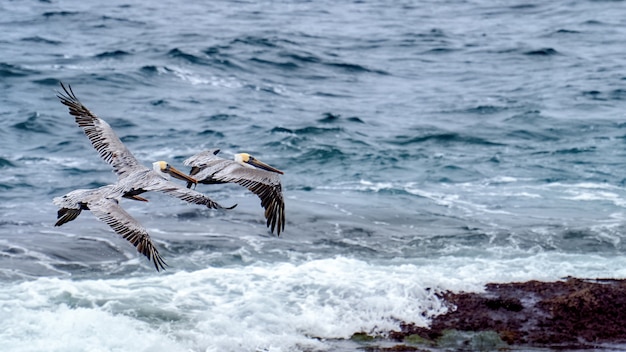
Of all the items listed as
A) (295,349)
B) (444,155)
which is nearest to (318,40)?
(444,155)

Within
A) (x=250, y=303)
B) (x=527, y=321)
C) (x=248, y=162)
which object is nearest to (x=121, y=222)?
(x=248, y=162)

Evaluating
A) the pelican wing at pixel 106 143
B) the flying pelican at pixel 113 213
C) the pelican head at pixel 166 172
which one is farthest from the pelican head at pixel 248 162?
the flying pelican at pixel 113 213

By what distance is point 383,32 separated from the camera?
38344 millimetres

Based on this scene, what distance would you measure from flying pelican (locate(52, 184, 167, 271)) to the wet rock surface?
16.2ft

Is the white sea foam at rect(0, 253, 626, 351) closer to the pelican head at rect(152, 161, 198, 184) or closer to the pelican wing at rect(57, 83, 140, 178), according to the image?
the pelican wing at rect(57, 83, 140, 178)

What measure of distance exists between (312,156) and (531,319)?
468 inches

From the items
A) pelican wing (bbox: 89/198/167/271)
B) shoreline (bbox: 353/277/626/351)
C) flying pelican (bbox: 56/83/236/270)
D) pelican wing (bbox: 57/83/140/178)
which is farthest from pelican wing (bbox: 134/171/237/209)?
shoreline (bbox: 353/277/626/351)

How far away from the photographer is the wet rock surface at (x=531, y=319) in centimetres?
1367

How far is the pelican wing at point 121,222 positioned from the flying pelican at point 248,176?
1127mm

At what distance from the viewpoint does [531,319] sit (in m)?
14.2

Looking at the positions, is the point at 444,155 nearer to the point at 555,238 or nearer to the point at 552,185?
the point at 552,185

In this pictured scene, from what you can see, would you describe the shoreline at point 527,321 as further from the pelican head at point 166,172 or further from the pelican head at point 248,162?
the pelican head at point 166,172

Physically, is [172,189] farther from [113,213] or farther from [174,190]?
[113,213]

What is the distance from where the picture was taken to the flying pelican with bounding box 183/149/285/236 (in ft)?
36.1
